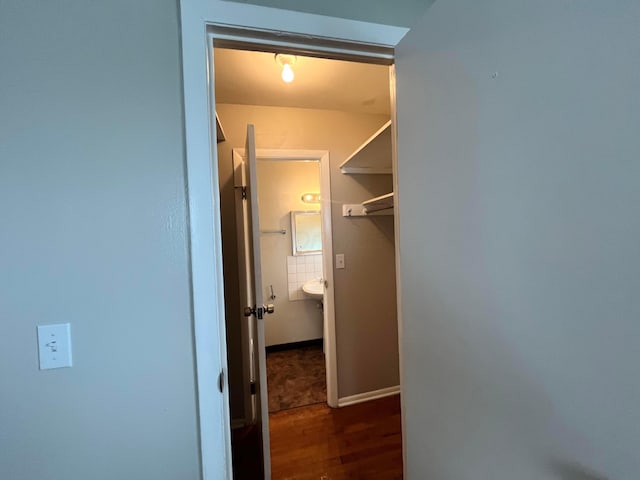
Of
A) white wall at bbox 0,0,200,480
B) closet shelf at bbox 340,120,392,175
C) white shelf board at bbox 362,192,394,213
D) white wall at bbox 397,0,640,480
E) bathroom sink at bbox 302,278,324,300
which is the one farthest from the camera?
bathroom sink at bbox 302,278,324,300

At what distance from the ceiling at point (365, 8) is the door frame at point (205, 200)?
0.17 ft

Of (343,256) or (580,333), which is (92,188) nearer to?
(580,333)

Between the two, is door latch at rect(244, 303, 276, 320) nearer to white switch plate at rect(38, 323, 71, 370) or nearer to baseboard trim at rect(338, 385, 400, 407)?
white switch plate at rect(38, 323, 71, 370)

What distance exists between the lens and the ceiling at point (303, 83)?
1404 millimetres

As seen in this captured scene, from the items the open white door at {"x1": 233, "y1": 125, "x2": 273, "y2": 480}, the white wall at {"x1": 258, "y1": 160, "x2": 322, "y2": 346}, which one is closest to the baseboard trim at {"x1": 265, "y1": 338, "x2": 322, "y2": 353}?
the white wall at {"x1": 258, "y1": 160, "x2": 322, "y2": 346}

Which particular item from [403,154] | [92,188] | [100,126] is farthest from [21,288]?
[403,154]

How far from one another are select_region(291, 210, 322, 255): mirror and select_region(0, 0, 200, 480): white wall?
2.45 meters

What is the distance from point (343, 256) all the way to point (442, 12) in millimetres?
1608

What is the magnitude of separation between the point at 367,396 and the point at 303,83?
2.42 metres

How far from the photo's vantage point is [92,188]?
694 mm

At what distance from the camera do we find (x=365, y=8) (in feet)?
2.91

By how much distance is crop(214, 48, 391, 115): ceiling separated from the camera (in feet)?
4.61

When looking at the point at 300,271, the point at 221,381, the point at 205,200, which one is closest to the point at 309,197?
the point at 300,271

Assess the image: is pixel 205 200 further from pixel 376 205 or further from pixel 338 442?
pixel 338 442
